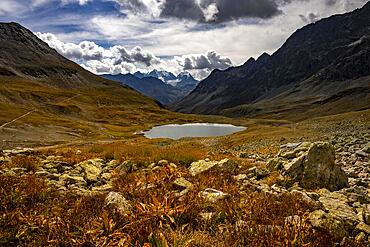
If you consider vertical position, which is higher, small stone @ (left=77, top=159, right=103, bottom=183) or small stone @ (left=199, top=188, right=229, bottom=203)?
small stone @ (left=199, top=188, right=229, bottom=203)

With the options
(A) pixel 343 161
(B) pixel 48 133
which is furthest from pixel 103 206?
(B) pixel 48 133

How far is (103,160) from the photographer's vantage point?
15.1m

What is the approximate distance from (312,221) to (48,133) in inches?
2891

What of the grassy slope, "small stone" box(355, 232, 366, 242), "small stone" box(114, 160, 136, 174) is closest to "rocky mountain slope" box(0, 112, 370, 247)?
"small stone" box(355, 232, 366, 242)

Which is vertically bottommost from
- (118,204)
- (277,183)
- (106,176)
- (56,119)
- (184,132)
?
(184,132)

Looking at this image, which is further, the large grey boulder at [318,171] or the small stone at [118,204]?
the large grey boulder at [318,171]

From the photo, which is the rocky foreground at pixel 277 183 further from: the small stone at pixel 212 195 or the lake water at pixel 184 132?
the lake water at pixel 184 132

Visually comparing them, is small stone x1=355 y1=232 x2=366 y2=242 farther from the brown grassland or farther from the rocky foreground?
the brown grassland

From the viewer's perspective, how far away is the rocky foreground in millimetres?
5934

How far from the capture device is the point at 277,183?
34.2ft

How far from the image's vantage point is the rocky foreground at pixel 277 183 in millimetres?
5934

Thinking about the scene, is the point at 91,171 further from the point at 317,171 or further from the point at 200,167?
the point at 317,171

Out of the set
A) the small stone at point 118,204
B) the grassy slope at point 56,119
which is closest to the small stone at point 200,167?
the small stone at point 118,204

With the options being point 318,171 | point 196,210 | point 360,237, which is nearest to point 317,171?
point 318,171
